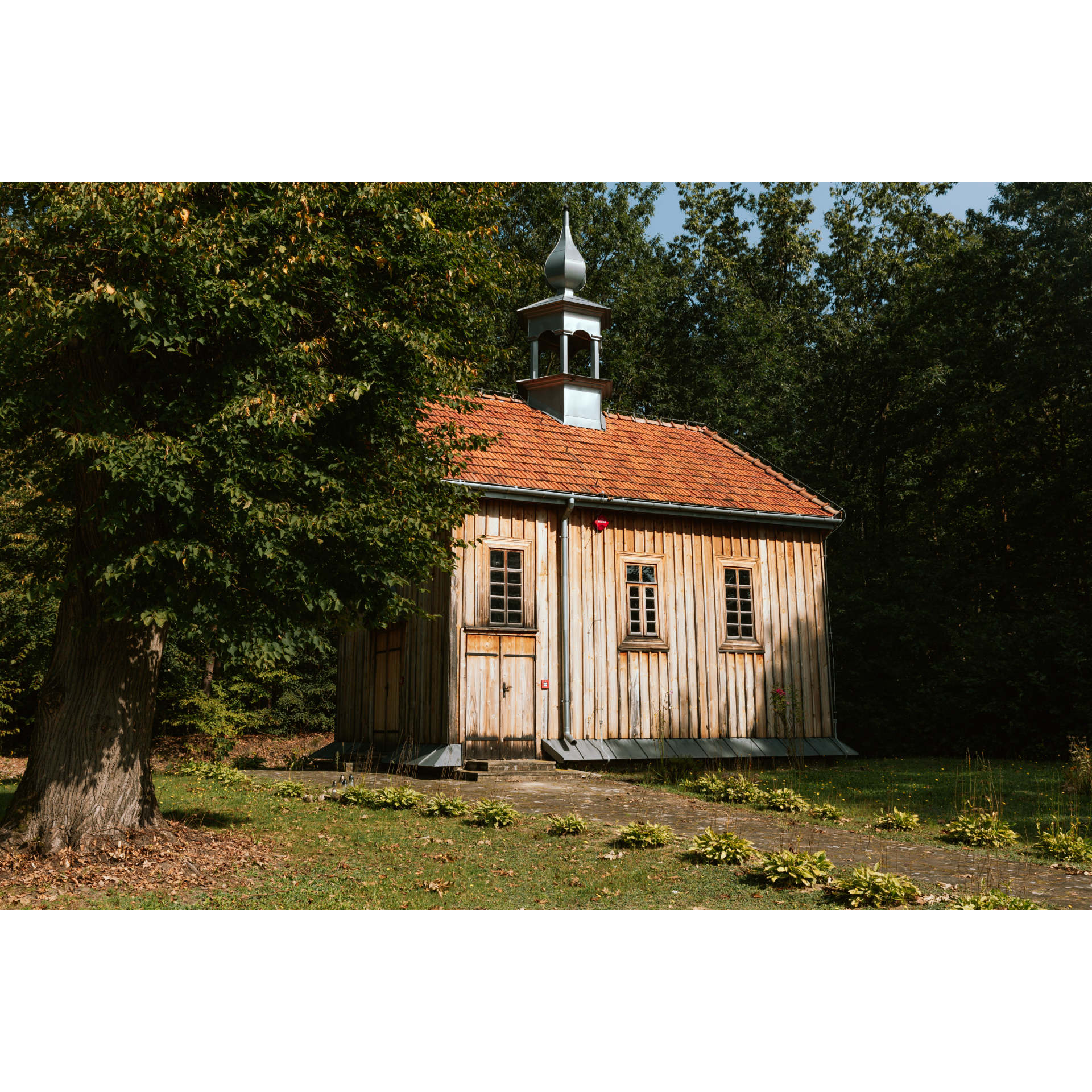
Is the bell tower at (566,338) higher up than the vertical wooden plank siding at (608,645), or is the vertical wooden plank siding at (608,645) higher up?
the bell tower at (566,338)

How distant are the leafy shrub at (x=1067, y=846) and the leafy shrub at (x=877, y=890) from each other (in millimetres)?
2271

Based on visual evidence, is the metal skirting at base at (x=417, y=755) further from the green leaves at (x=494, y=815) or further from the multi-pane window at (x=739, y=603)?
the multi-pane window at (x=739, y=603)

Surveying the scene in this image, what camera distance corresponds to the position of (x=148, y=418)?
799 centimetres

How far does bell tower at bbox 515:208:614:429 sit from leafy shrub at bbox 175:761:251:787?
28.6 ft

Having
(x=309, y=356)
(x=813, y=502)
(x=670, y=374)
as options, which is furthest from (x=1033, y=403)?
(x=309, y=356)

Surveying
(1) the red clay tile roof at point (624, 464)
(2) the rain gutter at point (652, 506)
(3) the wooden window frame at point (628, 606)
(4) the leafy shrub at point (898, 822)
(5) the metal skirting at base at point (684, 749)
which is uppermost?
(1) the red clay tile roof at point (624, 464)

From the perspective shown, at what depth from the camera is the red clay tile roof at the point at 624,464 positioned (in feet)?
52.4

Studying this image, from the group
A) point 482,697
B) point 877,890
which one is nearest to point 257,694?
point 482,697

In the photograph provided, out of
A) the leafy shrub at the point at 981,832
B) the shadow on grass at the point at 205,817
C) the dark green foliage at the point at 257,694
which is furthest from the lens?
the dark green foliage at the point at 257,694

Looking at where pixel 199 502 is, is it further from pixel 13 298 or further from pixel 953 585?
pixel 953 585

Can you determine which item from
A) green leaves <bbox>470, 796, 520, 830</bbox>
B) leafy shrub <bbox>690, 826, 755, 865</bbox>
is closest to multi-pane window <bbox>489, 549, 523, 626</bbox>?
green leaves <bbox>470, 796, 520, 830</bbox>

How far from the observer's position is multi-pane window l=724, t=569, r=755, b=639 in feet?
56.5

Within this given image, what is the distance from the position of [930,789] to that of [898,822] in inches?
153

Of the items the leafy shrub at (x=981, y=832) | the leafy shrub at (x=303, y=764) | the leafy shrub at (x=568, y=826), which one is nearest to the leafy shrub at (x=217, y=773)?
the leafy shrub at (x=303, y=764)
